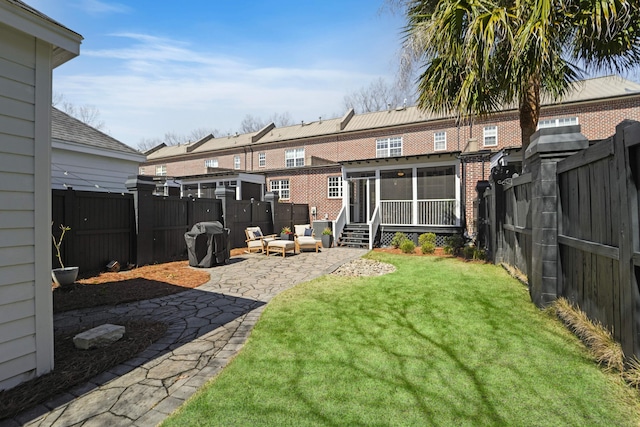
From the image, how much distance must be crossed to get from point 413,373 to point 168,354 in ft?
8.42

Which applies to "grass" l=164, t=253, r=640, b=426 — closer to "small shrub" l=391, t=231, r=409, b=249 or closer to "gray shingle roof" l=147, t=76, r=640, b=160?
"small shrub" l=391, t=231, r=409, b=249

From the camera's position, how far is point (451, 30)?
18.6 ft

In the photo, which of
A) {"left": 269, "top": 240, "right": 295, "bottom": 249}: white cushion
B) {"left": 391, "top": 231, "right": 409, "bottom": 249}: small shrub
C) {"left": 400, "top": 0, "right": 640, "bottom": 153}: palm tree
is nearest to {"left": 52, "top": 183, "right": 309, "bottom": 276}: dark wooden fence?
{"left": 269, "top": 240, "right": 295, "bottom": 249}: white cushion

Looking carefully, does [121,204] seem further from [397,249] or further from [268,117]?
[268,117]

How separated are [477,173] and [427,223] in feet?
11.2

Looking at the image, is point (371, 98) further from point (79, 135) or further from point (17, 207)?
point (17, 207)

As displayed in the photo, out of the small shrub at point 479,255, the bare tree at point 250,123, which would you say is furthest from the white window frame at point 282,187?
the bare tree at point 250,123

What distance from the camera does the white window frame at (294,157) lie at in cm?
2375

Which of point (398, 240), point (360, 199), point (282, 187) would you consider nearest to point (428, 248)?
point (398, 240)

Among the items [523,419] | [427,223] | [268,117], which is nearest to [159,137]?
[268,117]

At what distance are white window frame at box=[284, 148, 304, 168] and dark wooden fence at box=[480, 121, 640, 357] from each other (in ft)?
63.8

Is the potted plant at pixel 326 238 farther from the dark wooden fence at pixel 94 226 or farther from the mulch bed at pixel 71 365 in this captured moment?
the mulch bed at pixel 71 365

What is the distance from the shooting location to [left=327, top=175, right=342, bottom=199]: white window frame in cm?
1698

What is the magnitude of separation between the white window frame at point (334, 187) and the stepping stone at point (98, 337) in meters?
14.0
